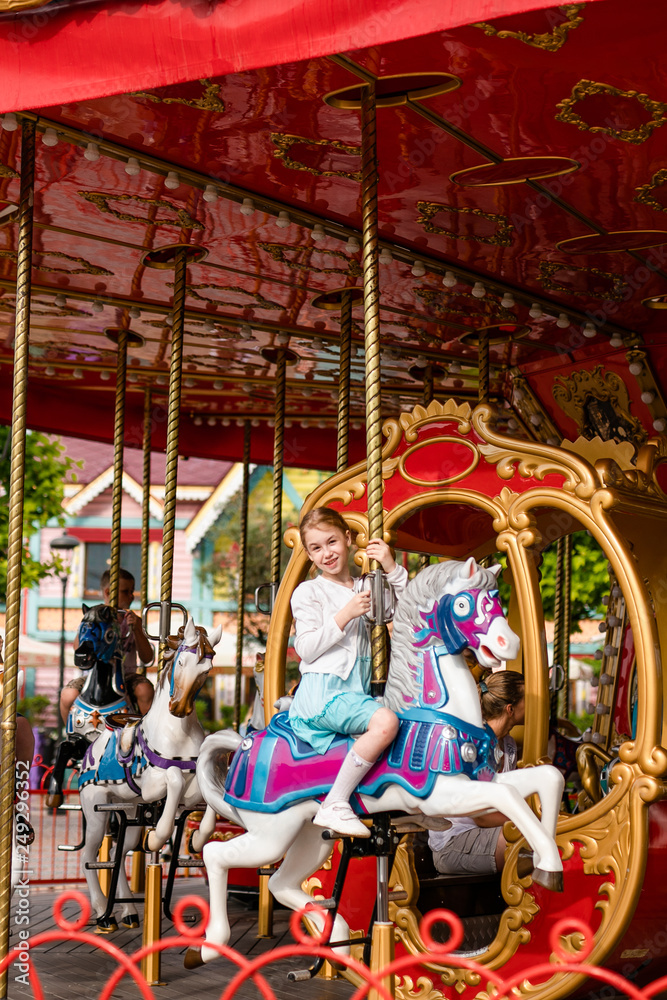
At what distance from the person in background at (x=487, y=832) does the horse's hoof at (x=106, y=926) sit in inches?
82.0

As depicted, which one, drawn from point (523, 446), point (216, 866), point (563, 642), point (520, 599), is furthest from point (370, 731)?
point (563, 642)

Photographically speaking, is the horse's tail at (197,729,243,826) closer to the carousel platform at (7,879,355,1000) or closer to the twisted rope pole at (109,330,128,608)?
the carousel platform at (7,879,355,1000)

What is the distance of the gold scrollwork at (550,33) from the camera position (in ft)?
13.2

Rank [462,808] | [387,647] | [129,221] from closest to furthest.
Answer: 1. [462,808]
2. [387,647]
3. [129,221]

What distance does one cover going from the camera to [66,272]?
7.59 metres

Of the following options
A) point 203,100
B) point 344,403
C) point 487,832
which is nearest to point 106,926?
point 487,832

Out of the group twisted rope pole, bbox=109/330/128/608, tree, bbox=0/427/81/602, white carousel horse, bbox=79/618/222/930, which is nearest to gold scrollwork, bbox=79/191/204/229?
twisted rope pole, bbox=109/330/128/608

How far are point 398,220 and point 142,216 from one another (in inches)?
55.6

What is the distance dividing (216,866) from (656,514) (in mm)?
2691

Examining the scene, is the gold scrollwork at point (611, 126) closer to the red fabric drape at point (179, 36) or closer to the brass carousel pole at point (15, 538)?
the red fabric drape at point (179, 36)

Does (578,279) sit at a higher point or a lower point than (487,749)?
higher

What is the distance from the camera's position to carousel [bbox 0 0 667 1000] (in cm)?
423

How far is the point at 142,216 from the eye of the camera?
21.1 feet

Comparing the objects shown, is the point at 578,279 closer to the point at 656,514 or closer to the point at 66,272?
the point at 656,514
